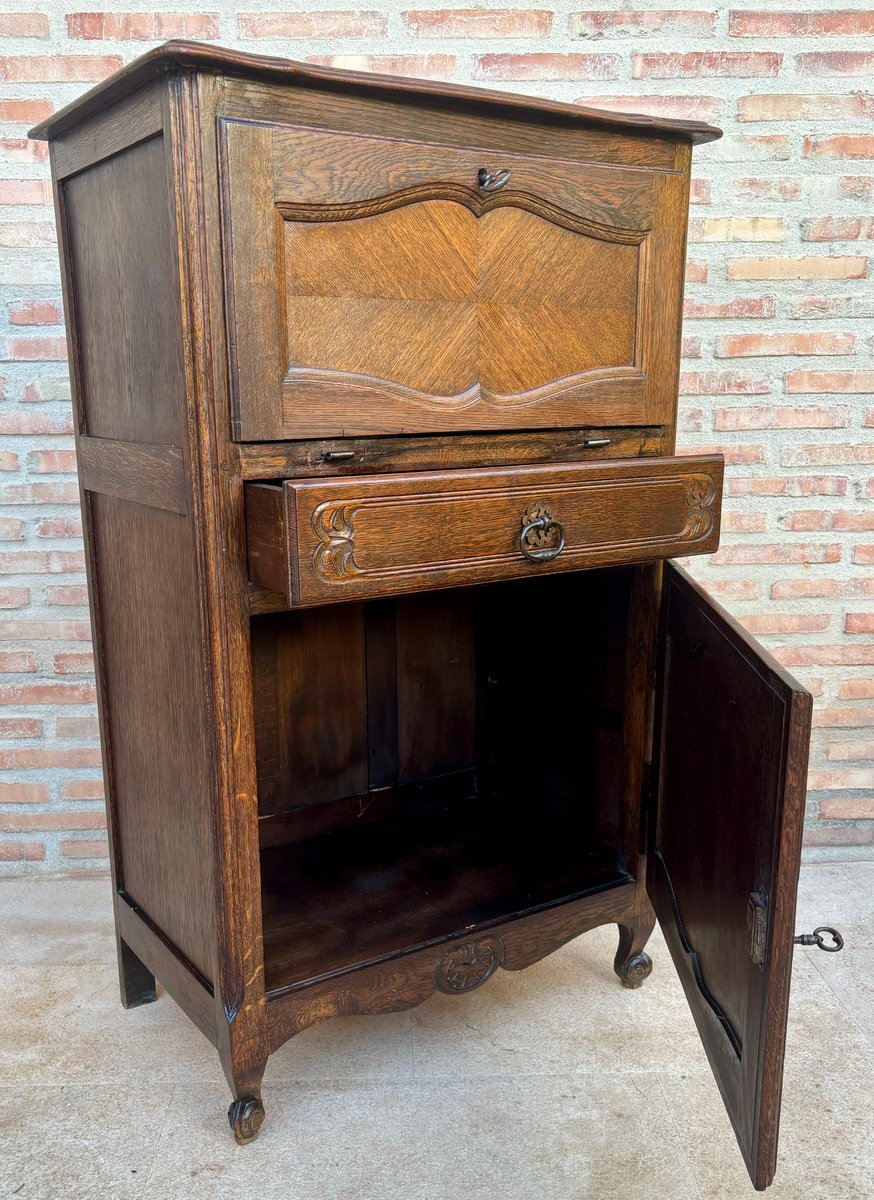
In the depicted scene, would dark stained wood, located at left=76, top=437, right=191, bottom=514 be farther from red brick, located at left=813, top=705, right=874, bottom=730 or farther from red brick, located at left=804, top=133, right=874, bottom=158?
red brick, located at left=813, top=705, right=874, bottom=730

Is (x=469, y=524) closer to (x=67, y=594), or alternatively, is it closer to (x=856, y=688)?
(x=67, y=594)

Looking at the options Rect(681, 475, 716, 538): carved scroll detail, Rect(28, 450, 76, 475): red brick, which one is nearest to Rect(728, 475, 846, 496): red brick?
Rect(681, 475, 716, 538): carved scroll detail

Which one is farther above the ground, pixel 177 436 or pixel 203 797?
pixel 177 436

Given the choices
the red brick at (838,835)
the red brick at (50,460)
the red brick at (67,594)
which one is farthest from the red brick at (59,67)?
the red brick at (838,835)

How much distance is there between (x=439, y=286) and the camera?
1.54 metres

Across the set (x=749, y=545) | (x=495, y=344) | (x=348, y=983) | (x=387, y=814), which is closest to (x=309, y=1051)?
(x=348, y=983)

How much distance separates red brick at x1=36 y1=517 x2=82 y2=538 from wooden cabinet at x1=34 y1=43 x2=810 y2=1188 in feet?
1.89

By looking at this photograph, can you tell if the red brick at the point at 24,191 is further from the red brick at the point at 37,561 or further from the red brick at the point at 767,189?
the red brick at the point at 767,189

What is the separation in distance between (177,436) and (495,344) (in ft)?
1.63

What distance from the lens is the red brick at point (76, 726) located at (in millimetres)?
2473

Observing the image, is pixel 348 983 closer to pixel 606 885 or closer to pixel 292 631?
pixel 606 885

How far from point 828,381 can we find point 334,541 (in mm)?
1579

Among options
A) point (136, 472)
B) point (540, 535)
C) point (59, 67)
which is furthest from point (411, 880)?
point (59, 67)

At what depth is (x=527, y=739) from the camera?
2.27 metres
